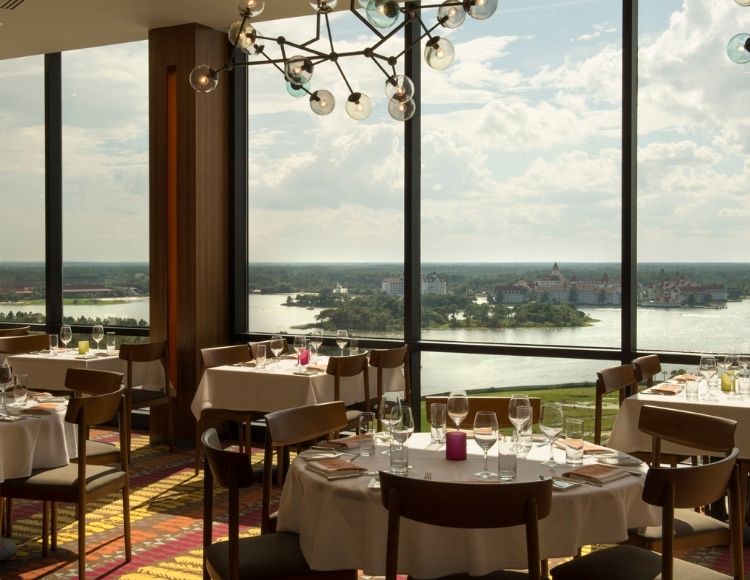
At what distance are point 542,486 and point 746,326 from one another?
4.22m

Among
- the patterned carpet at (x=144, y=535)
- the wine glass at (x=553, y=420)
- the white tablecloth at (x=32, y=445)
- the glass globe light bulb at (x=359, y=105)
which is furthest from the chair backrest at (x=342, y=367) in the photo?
the wine glass at (x=553, y=420)

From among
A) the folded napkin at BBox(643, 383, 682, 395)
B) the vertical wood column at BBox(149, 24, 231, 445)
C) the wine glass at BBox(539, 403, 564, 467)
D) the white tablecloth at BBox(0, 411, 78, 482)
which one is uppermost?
the vertical wood column at BBox(149, 24, 231, 445)

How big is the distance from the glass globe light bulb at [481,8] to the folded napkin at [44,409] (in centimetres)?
295

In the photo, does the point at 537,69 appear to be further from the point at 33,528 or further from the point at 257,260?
the point at 33,528

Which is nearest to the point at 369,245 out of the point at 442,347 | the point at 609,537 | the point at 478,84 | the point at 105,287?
the point at 442,347

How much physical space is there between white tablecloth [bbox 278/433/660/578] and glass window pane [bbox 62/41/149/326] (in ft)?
19.6

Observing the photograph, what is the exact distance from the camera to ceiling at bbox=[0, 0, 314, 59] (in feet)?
24.2

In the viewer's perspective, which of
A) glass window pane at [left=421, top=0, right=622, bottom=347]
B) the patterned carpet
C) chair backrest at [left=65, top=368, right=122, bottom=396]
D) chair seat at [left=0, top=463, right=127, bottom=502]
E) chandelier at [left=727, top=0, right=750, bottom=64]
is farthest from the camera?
glass window pane at [left=421, top=0, right=622, bottom=347]

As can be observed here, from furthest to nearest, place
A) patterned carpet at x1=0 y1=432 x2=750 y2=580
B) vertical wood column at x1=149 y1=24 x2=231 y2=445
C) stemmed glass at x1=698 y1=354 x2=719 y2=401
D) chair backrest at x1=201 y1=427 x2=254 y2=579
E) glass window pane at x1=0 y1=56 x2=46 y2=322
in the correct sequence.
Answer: glass window pane at x1=0 y1=56 x2=46 y2=322 → vertical wood column at x1=149 y1=24 x2=231 y2=445 → stemmed glass at x1=698 y1=354 x2=719 y2=401 → patterned carpet at x1=0 y1=432 x2=750 y2=580 → chair backrest at x1=201 y1=427 x2=254 y2=579

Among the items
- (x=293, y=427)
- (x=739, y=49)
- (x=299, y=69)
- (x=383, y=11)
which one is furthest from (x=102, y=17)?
(x=739, y=49)

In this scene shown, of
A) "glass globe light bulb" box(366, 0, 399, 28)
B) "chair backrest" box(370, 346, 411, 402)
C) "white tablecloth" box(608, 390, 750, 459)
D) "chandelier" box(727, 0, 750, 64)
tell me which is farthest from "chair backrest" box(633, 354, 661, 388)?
"glass globe light bulb" box(366, 0, 399, 28)

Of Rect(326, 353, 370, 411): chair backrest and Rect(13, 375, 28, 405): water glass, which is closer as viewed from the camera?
Rect(13, 375, 28, 405): water glass

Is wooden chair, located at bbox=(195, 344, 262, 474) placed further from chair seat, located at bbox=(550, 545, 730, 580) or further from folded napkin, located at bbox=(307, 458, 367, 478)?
→ chair seat, located at bbox=(550, 545, 730, 580)

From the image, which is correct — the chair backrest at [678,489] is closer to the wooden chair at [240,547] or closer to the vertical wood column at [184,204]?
the wooden chair at [240,547]
